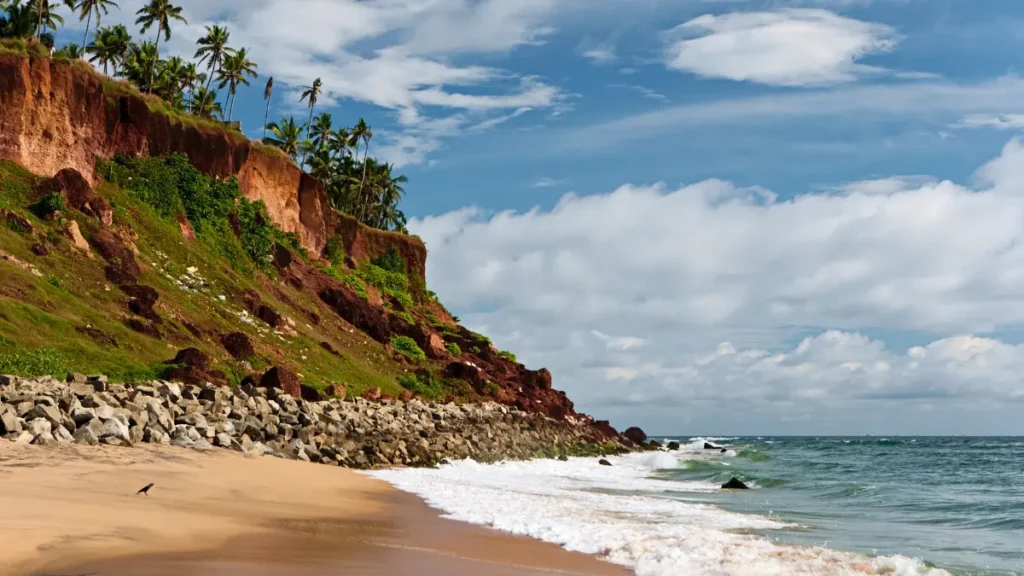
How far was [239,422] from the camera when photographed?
22688mm

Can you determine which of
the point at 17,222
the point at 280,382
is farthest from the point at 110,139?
the point at 280,382

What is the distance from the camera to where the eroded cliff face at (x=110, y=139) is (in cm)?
3681

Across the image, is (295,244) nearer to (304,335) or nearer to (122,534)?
(304,335)

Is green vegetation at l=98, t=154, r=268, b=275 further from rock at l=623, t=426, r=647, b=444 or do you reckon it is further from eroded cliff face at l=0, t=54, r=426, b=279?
rock at l=623, t=426, r=647, b=444

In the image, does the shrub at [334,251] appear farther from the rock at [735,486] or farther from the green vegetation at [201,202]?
the rock at [735,486]

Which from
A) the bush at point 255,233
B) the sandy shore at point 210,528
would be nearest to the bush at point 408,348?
the bush at point 255,233

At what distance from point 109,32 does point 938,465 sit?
6758 centimetres

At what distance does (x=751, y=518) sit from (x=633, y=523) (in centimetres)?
459

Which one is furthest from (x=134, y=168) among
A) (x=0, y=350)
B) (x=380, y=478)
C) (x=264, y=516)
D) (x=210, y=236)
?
(x=264, y=516)

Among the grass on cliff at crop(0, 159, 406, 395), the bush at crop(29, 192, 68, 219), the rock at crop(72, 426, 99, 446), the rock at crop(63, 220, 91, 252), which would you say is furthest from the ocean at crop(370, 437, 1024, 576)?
the bush at crop(29, 192, 68, 219)

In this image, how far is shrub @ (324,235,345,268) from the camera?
2287 inches

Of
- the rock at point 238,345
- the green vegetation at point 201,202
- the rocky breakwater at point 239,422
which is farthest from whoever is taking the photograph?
the green vegetation at point 201,202

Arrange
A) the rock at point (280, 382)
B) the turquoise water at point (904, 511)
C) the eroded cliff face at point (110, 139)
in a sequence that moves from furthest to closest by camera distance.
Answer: the eroded cliff face at point (110, 139) → the rock at point (280, 382) → the turquoise water at point (904, 511)

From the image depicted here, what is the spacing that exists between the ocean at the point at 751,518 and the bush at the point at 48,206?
2018cm
